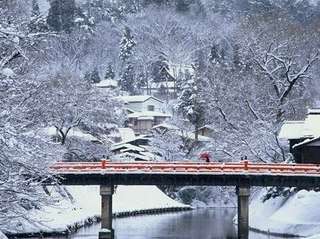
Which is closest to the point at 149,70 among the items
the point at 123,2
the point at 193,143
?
the point at 123,2

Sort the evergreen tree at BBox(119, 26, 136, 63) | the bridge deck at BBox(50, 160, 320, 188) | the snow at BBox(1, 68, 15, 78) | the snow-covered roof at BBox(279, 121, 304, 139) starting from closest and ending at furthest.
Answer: the snow at BBox(1, 68, 15, 78) < the bridge deck at BBox(50, 160, 320, 188) < the snow-covered roof at BBox(279, 121, 304, 139) < the evergreen tree at BBox(119, 26, 136, 63)

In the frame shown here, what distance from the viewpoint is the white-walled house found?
110 meters

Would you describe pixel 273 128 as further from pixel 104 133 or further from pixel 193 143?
pixel 193 143

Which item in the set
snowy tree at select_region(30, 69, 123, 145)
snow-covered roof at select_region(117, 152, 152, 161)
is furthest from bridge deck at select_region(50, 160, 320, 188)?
snow-covered roof at select_region(117, 152, 152, 161)

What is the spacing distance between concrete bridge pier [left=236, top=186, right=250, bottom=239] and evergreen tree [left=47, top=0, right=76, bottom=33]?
90.0 m

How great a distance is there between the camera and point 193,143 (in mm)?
84500

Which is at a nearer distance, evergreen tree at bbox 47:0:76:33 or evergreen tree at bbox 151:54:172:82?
evergreen tree at bbox 151:54:172:82

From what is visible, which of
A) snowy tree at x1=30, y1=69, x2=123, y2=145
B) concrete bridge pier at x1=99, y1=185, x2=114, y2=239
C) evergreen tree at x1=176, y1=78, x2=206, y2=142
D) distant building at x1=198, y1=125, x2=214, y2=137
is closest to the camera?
concrete bridge pier at x1=99, y1=185, x2=114, y2=239

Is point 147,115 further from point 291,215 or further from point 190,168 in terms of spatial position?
point 190,168

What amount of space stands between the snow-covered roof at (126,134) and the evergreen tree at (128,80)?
74.4 feet

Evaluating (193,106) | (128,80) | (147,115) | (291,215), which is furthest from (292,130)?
(128,80)

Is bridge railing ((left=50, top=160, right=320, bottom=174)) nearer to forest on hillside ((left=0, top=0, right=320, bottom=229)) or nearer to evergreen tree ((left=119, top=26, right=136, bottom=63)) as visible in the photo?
forest on hillside ((left=0, top=0, right=320, bottom=229))

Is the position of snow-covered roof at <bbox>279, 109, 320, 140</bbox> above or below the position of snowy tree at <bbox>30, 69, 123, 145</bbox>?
below

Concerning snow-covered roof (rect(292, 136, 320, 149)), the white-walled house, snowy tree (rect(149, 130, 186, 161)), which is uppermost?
the white-walled house
